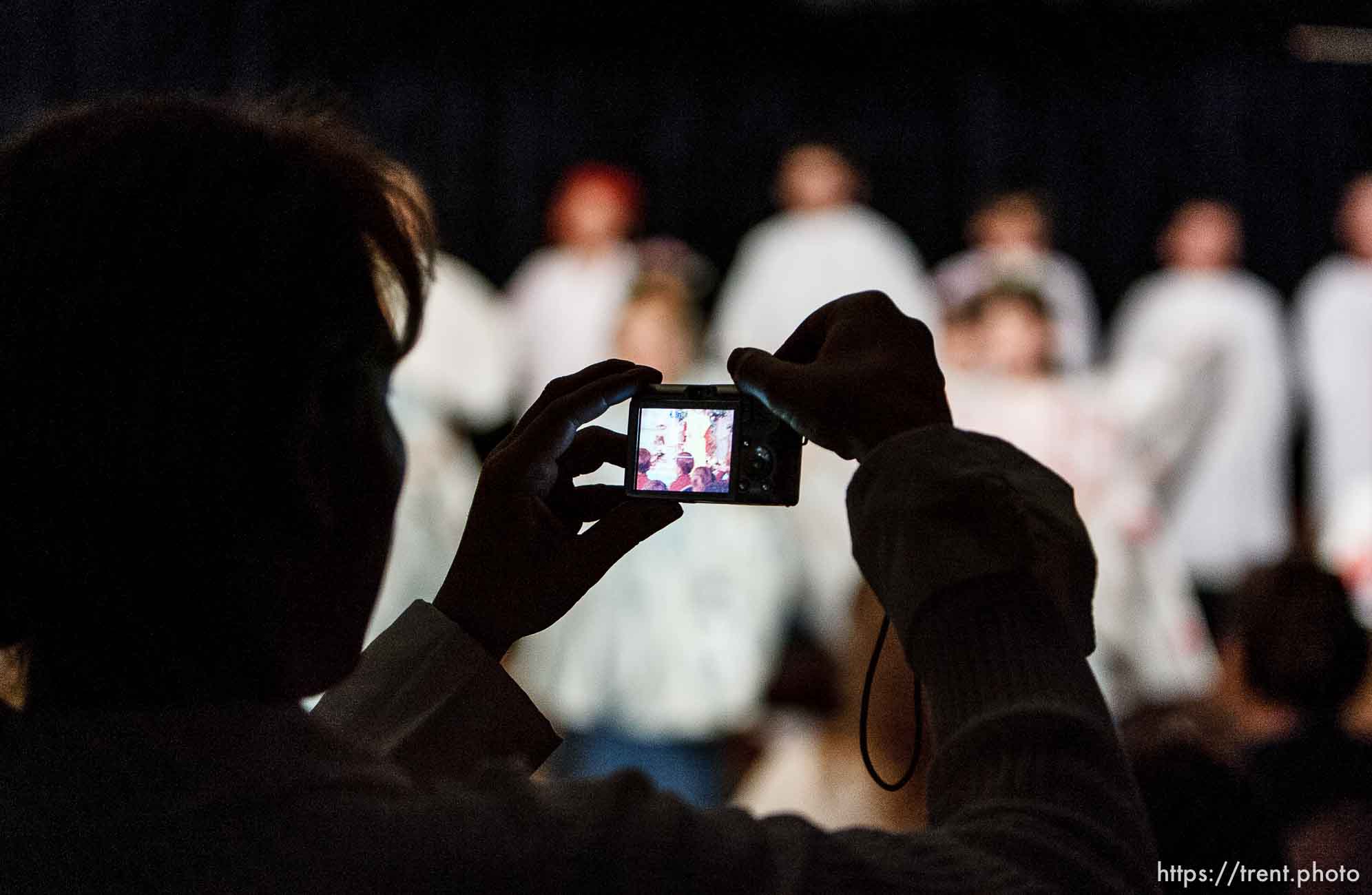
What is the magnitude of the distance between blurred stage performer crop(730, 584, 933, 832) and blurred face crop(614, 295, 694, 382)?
1287 mm

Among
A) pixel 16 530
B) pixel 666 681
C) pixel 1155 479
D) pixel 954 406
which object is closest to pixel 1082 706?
pixel 16 530

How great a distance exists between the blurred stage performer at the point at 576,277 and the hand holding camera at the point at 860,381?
3.35 meters

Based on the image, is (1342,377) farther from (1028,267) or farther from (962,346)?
(962,346)

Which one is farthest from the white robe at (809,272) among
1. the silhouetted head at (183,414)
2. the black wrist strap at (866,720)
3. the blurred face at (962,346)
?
the silhouetted head at (183,414)

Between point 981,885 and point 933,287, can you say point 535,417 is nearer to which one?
point 981,885

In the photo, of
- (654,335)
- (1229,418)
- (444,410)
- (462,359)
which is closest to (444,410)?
(444,410)

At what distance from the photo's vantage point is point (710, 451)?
2.25 ft

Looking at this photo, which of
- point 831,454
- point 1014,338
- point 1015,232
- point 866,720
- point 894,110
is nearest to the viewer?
point 866,720

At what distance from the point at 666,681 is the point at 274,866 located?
2.74 metres

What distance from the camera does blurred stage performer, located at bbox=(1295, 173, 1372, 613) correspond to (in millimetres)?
3930

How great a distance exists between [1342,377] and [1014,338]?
4.23 feet

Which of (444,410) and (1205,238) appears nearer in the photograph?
(444,410)

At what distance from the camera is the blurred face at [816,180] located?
4.13 m

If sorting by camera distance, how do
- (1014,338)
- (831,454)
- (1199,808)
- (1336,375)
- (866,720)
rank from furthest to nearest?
(1336,375) < (831,454) < (1014,338) < (1199,808) < (866,720)
